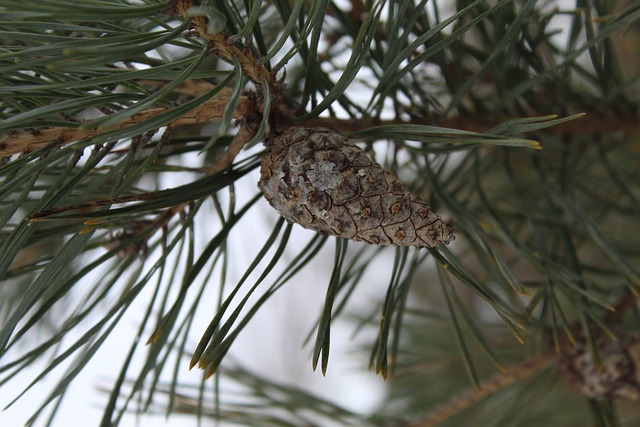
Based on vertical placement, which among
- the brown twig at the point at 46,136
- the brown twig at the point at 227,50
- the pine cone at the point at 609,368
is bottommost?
the pine cone at the point at 609,368

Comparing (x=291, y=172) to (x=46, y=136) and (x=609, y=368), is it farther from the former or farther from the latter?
(x=609, y=368)

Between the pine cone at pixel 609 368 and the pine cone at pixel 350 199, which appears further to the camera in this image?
the pine cone at pixel 609 368

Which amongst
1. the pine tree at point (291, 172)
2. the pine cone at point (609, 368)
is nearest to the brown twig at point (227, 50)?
the pine tree at point (291, 172)

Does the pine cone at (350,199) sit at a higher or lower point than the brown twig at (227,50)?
lower

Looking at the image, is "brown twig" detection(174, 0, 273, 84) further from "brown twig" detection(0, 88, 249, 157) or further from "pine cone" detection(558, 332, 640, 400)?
"pine cone" detection(558, 332, 640, 400)

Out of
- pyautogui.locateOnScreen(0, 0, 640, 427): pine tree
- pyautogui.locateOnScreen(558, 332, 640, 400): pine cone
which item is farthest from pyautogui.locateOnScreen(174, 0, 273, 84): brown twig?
pyautogui.locateOnScreen(558, 332, 640, 400): pine cone

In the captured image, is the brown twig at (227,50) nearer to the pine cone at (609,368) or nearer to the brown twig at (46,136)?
the brown twig at (46,136)

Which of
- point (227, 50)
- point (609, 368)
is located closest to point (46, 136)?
point (227, 50)
